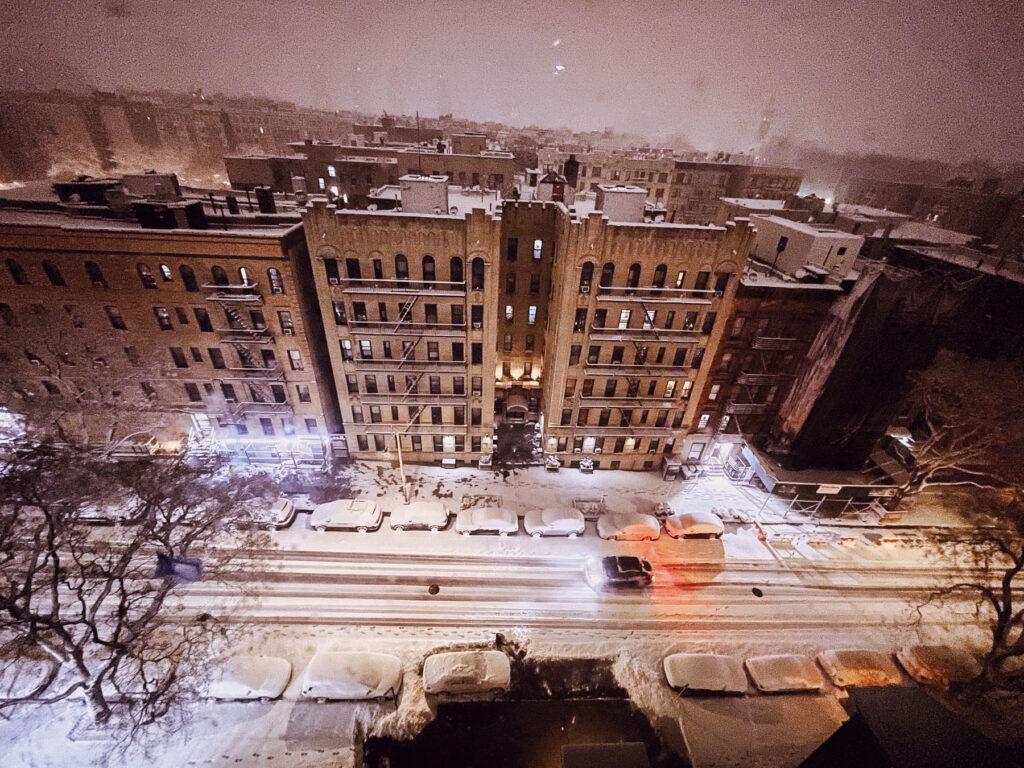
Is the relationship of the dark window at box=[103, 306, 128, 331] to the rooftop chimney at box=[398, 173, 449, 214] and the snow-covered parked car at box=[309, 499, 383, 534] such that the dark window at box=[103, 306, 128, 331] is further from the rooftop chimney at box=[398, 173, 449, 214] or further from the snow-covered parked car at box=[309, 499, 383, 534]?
the rooftop chimney at box=[398, 173, 449, 214]

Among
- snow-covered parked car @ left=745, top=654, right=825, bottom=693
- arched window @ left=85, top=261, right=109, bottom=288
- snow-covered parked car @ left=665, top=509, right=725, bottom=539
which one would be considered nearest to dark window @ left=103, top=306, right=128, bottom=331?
arched window @ left=85, top=261, right=109, bottom=288

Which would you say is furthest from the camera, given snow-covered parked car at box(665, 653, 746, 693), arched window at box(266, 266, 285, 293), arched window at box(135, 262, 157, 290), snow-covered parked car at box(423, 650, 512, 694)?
arched window at box(266, 266, 285, 293)

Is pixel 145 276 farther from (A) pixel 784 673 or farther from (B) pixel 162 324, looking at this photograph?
(A) pixel 784 673

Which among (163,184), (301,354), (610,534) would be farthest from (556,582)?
(163,184)

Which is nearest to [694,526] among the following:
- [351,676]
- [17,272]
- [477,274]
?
[477,274]

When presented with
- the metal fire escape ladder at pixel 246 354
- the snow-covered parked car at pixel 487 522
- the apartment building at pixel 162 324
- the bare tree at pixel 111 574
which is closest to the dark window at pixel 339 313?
the apartment building at pixel 162 324

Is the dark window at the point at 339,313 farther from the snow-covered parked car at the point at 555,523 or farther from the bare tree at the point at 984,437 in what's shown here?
the bare tree at the point at 984,437
